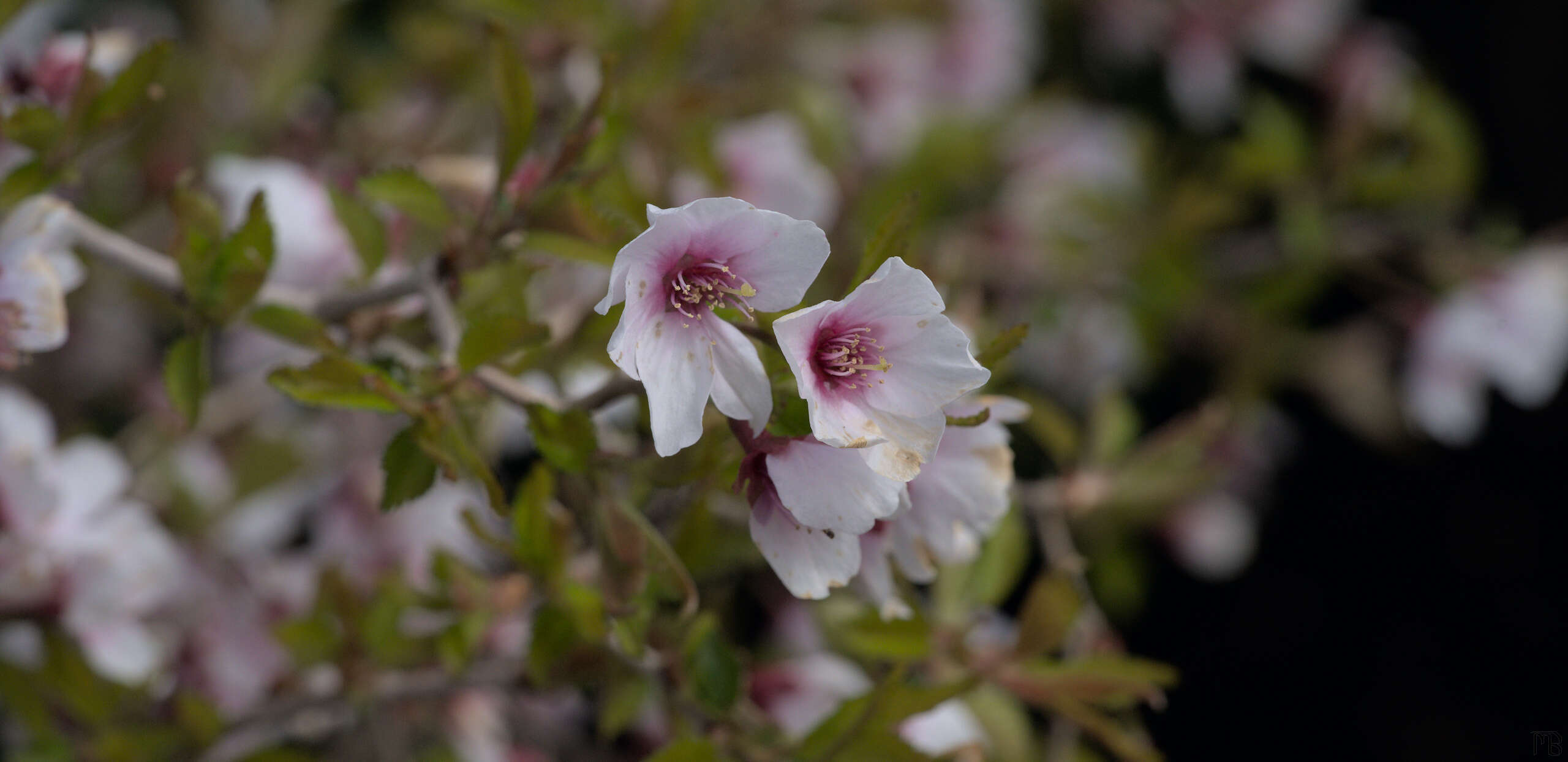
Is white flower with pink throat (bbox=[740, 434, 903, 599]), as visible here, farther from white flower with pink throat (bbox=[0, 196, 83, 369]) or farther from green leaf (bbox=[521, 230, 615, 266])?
white flower with pink throat (bbox=[0, 196, 83, 369])

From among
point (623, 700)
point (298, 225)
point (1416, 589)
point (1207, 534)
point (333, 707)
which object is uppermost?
point (298, 225)

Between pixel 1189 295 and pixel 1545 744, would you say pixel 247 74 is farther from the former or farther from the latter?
pixel 1545 744

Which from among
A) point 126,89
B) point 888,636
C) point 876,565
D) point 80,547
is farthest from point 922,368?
point 80,547

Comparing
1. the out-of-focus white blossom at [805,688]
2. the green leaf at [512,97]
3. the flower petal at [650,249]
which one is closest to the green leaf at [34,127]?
the green leaf at [512,97]

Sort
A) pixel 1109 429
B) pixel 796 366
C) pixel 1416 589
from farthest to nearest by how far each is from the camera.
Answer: pixel 1416 589 → pixel 1109 429 → pixel 796 366

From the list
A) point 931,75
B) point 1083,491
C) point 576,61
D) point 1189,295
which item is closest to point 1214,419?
point 1083,491

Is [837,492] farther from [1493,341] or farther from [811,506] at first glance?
[1493,341]
